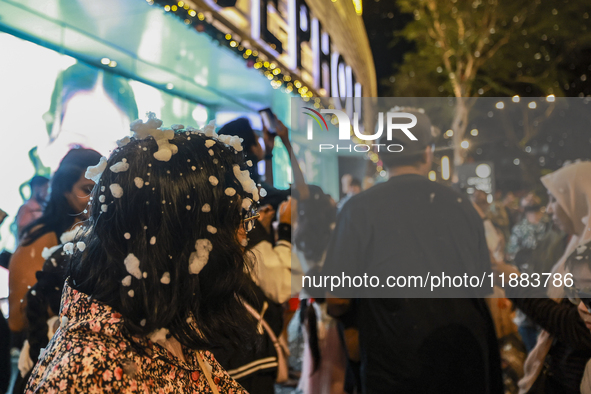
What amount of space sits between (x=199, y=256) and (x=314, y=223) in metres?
1.54

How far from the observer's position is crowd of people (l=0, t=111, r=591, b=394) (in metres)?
1.00

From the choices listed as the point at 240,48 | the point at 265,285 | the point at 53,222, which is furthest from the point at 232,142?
the point at 240,48

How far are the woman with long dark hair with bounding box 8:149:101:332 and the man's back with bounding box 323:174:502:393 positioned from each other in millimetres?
1282

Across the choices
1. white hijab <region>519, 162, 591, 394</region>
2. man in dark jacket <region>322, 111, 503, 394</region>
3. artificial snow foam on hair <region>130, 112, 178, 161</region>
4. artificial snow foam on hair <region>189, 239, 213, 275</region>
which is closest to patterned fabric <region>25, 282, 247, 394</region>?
artificial snow foam on hair <region>189, 239, 213, 275</region>

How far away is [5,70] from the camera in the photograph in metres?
3.19

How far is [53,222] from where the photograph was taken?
2.14 metres

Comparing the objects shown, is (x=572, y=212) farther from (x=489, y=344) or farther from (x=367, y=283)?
(x=367, y=283)

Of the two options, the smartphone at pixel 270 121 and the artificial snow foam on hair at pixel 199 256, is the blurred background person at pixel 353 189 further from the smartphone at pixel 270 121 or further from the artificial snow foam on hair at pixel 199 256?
the artificial snow foam on hair at pixel 199 256

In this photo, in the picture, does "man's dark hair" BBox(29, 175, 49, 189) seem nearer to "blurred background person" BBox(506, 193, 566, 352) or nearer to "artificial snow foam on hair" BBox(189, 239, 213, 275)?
"artificial snow foam on hair" BBox(189, 239, 213, 275)

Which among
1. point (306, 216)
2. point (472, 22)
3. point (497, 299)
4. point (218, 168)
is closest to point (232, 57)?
point (306, 216)

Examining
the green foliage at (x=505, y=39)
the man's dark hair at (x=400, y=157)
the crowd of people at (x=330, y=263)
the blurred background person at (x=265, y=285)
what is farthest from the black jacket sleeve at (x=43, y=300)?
the green foliage at (x=505, y=39)

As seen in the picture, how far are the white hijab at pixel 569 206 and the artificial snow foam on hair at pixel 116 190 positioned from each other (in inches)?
83.0

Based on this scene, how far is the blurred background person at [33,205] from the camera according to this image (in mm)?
2801

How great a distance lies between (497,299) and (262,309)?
1291mm
